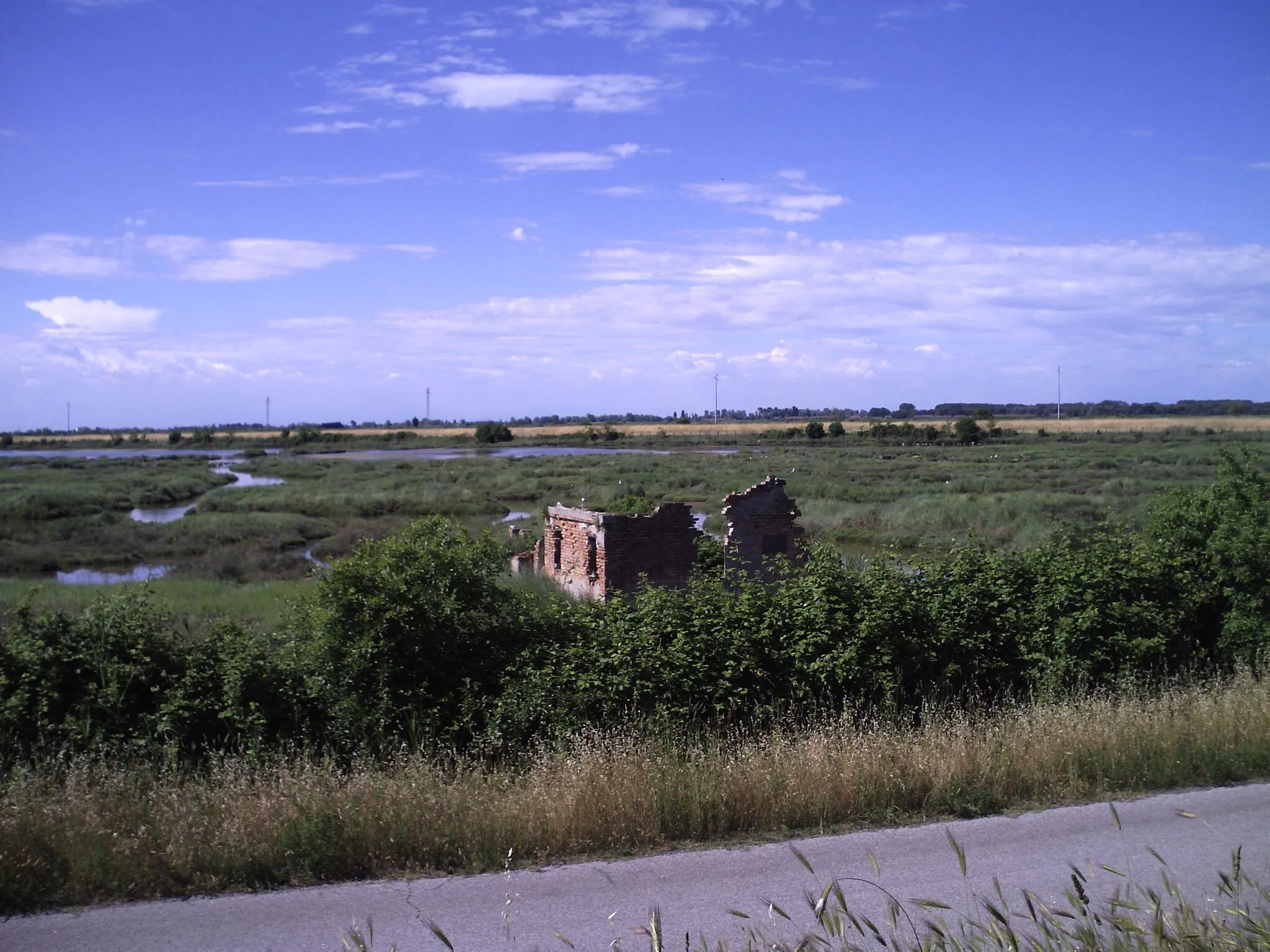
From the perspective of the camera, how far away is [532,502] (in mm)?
57094

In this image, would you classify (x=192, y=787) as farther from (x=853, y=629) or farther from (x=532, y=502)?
(x=532, y=502)

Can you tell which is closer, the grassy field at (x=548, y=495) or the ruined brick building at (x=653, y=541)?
the ruined brick building at (x=653, y=541)

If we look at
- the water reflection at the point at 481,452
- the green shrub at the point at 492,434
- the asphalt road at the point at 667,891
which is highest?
the green shrub at the point at 492,434

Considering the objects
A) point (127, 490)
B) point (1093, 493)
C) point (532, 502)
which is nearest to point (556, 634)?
point (1093, 493)

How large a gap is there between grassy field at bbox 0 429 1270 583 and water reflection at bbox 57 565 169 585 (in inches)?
33.4

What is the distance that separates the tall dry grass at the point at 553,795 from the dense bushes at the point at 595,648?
24.1 inches

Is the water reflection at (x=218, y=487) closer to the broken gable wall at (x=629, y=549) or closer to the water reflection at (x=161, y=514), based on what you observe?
the water reflection at (x=161, y=514)

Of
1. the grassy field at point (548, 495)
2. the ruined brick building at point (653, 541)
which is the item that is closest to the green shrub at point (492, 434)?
the grassy field at point (548, 495)

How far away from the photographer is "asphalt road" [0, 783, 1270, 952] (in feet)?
13.7

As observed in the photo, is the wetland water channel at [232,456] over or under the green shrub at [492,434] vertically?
under

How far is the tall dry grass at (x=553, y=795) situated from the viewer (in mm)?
4797

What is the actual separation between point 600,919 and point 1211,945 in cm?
238

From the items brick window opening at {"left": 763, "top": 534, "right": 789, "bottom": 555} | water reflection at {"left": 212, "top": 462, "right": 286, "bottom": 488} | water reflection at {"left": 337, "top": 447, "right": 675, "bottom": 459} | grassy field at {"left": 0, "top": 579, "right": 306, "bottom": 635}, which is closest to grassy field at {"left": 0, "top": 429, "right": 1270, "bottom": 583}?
water reflection at {"left": 212, "top": 462, "right": 286, "bottom": 488}

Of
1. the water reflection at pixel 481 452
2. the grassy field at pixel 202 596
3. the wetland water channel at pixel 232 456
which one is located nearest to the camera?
the grassy field at pixel 202 596
